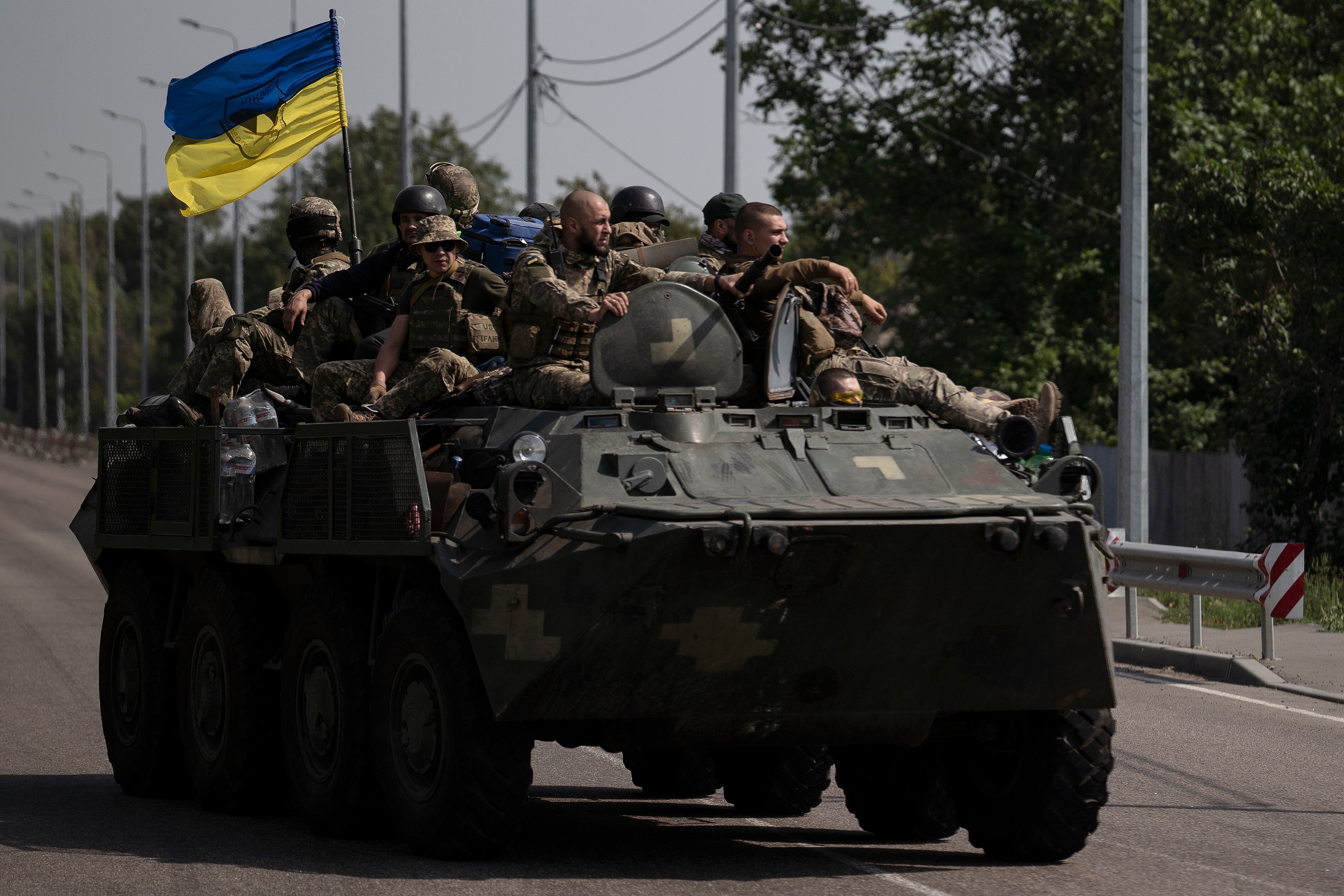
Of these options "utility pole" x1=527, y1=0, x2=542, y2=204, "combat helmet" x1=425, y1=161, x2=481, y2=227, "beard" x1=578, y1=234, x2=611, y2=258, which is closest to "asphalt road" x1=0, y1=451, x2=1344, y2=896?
"beard" x1=578, y1=234, x2=611, y2=258

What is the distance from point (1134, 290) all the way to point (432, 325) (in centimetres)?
1153

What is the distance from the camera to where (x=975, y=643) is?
25.6 ft

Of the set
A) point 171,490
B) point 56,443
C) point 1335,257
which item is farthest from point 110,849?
point 56,443

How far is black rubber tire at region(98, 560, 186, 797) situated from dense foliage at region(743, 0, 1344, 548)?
1562 centimetres

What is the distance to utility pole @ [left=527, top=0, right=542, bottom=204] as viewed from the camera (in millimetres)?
34188

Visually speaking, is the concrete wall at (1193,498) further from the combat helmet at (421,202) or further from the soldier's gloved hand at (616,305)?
the soldier's gloved hand at (616,305)

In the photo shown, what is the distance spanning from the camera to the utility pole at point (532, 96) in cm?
3419

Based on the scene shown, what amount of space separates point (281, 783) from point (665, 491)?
3.10 m

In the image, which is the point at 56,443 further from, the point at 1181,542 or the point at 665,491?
the point at 665,491

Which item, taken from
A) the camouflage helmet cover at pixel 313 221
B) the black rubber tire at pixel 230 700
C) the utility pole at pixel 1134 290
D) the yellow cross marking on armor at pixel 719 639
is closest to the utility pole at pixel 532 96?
the utility pole at pixel 1134 290

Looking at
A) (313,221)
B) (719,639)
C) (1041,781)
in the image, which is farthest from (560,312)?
(313,221)

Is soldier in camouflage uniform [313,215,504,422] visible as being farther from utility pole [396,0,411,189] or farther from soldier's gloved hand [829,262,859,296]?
utility pole [396,0,411,189]

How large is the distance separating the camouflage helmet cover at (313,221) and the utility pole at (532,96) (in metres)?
21.7

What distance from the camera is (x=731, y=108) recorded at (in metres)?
25.7
